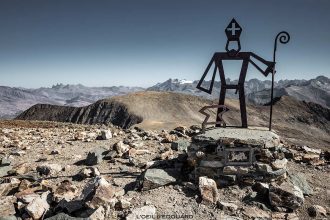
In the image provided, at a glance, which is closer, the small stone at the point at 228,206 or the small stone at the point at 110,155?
the small stone at the point at 228,206

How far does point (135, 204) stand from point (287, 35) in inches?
238

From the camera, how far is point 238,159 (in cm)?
812

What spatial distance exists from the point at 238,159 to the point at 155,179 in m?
2.26

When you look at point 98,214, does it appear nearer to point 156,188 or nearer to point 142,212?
point 142,212

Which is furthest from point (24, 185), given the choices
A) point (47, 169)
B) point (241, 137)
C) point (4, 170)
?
point (241, 137)

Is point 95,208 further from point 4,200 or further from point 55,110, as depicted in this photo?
point 55,110

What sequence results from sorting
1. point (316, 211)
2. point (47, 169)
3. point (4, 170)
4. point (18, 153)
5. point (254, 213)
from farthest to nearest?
point (18, 153) → point (4, 170) → point (47, 169) → point (316, 211) → point (254, 213)

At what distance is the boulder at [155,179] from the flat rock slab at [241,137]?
4.08 ft

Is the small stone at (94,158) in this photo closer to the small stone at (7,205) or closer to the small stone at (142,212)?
the small stone at (7,205)

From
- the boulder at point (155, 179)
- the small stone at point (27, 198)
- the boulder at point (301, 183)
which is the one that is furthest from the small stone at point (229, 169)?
the small stone at point (27, 198)

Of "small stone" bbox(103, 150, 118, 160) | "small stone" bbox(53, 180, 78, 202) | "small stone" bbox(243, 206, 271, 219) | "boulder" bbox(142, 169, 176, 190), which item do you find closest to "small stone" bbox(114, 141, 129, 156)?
"small stone" bbox(103, 150, 118, 160)

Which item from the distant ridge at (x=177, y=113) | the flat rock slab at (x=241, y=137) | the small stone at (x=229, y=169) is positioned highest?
the flat rock slab at (x=241, y=137)

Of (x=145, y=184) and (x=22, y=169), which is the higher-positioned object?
(x=145, y=184)

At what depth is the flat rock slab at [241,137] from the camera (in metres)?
8.06
